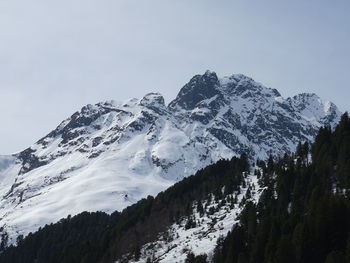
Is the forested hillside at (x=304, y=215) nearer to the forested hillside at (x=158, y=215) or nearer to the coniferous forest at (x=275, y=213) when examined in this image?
the coniferous forest at (x=275, y=213)

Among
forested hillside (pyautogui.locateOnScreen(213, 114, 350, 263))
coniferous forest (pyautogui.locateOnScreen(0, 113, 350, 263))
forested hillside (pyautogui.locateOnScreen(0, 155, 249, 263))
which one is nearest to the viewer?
forested hillside (pyautogui.locateOnScreen(213, 114, 350, 263))

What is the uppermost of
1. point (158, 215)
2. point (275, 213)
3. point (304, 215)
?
point (158, 215)

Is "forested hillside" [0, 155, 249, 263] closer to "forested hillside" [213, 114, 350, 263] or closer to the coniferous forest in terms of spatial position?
the coniferous forest

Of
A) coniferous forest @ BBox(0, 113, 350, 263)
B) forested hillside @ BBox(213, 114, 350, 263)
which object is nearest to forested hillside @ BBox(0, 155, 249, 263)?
coniferous forest @ BBox(0, 113, 350, 263)

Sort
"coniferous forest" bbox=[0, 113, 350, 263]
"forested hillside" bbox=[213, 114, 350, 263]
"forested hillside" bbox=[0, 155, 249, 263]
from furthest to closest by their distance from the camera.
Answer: "forested hillside" bbox=[0, 155, 249, 263] → "coniferous forest" bbox=[0, 113, 350, 263] → "forested hillside" bbox=[213, 114, 350, 263]

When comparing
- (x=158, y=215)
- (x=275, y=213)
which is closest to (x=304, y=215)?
(x=275, y=213)

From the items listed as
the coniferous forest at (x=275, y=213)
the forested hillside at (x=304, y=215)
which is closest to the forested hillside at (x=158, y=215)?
the coniferous forest at (x=275, y=213)

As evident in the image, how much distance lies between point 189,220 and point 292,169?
2384 centimetres

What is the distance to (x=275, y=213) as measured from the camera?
10469cm

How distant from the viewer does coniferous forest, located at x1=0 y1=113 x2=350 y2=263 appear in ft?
252

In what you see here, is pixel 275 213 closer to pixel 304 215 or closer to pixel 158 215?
pixel 304 215

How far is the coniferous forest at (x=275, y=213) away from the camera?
76.9 metres

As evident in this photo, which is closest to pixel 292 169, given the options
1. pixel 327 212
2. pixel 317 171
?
pixel 317 171

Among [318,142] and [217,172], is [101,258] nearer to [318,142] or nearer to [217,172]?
[217,172]
